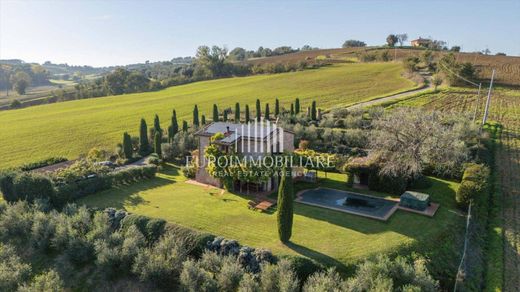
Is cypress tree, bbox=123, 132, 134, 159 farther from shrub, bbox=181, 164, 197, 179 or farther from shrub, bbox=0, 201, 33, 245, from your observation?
shrub, bbox=0, 201, 33, 245

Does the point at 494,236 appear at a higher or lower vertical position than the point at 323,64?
lower

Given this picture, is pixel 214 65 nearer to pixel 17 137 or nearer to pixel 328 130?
pixel 17 137

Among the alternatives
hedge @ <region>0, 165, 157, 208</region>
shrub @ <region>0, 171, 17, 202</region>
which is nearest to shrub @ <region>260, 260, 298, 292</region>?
hedge @ <region>0, 165, 157, 208</region>

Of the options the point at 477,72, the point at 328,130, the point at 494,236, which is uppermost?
the point at 477,72

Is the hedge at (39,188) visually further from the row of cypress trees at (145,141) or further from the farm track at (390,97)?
the farm track at (390,97)

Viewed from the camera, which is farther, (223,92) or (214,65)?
(214,65)

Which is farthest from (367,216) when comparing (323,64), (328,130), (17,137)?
(323,64)
